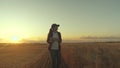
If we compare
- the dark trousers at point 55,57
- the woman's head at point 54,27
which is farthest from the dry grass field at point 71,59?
the woman's head at point 54,27

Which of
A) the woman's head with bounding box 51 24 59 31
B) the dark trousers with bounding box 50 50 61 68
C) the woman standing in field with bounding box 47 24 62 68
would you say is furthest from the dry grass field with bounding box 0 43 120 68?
the woman's head with bounding box 51 24 59 31

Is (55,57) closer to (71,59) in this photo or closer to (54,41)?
(54,41)

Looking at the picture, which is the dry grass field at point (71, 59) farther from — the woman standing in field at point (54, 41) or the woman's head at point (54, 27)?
the woman's head at point (54, 27)

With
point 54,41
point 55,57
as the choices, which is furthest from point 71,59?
point 54,41

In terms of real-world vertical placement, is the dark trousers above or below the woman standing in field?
below

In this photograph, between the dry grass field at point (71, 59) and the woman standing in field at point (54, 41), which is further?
the dry grass field at point (71, 59)

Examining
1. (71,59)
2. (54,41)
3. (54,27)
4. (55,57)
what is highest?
(54,27)

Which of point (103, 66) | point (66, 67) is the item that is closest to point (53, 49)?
point (66, 67)

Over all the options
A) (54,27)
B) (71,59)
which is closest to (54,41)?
(54,27)

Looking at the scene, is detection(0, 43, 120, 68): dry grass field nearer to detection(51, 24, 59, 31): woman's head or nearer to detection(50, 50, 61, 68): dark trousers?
detection(50, 50, 61, 68): dark trousers

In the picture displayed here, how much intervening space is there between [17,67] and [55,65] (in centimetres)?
283

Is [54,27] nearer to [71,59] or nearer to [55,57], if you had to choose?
[55,57]

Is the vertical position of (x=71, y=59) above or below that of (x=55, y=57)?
below

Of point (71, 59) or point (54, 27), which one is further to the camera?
point (71, 59)
